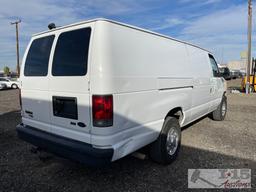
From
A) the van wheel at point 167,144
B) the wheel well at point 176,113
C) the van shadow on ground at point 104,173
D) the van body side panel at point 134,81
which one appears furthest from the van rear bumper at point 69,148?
the wheel well at point 176,113

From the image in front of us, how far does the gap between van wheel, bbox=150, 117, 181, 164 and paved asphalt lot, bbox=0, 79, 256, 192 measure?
16 cm

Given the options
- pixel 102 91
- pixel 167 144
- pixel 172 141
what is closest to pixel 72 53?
pixel 102 91

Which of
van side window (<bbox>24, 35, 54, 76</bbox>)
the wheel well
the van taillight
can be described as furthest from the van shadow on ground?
van side window (<bbox>24, 35, 54, 76</bbox>)

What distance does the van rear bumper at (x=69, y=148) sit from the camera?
2.60m

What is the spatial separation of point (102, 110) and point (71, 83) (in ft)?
1.98

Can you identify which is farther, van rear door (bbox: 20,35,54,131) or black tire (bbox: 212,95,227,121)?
black tire (bbox: 212,95,227,121)

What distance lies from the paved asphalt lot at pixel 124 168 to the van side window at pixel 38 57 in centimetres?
163

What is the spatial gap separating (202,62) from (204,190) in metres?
3.09

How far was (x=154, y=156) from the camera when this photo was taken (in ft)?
12.1

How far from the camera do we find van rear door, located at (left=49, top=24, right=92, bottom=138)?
107 inches

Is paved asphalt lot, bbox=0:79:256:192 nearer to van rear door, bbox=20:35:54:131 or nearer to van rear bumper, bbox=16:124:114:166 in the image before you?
van rear bumper, bbox=16:124:114:166

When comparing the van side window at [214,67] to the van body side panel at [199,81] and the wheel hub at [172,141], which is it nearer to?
the van body side panel at [199,81]

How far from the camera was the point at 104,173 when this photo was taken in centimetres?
353

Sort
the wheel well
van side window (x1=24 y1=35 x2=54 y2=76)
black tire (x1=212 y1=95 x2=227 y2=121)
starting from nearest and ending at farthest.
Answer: van side window (x1=24 y1=35 x2=54 y2=76), the wheel well, black tire (x1=212 y1=95 x2=227 y2=121)
